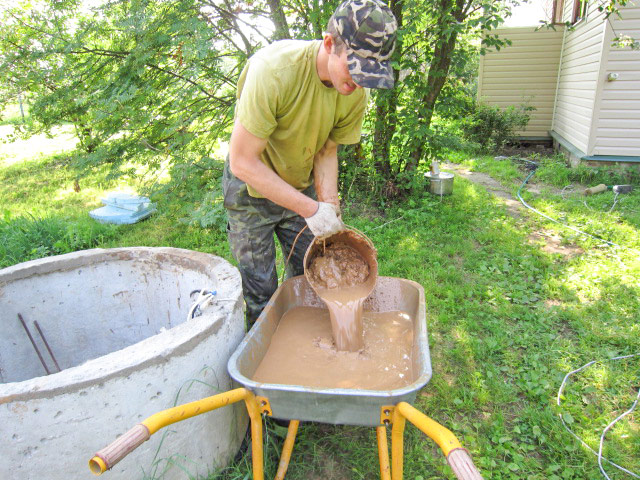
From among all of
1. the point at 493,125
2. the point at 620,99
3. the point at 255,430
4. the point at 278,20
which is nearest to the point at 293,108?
the point at 255,430

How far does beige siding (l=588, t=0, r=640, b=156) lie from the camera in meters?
5.72

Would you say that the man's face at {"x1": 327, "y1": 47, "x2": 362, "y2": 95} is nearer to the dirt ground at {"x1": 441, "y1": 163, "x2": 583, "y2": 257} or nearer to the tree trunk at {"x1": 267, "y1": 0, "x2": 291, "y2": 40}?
the tree trunk at {"x1": 267, "y1": 0, "x2": 291, "y2": 40}

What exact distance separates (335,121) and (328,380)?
124 cm

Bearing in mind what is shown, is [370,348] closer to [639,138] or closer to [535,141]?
[639,138]

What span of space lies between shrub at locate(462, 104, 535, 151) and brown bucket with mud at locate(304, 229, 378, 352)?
6703 mm

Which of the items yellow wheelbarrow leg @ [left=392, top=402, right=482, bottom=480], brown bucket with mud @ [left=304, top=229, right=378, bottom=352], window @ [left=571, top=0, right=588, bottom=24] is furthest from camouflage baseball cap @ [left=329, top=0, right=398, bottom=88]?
window @ [left=571, top=0, right=588, bottom=24]

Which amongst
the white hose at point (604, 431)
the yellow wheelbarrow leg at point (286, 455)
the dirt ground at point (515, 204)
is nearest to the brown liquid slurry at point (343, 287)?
the yellow wheelbarrow leg at point (286, 455)

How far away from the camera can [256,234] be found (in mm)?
2316

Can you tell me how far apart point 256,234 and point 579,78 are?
7030mm

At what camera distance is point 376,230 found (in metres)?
4.62

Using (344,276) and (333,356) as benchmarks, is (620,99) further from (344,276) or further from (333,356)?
(333,356)

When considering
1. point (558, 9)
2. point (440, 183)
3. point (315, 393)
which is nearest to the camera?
point (315, 393)

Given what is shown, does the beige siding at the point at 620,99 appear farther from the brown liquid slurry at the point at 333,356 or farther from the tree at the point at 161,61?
the brown liquid slurry at the point at 333,356

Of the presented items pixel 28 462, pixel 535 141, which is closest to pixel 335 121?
pixel 28 462
